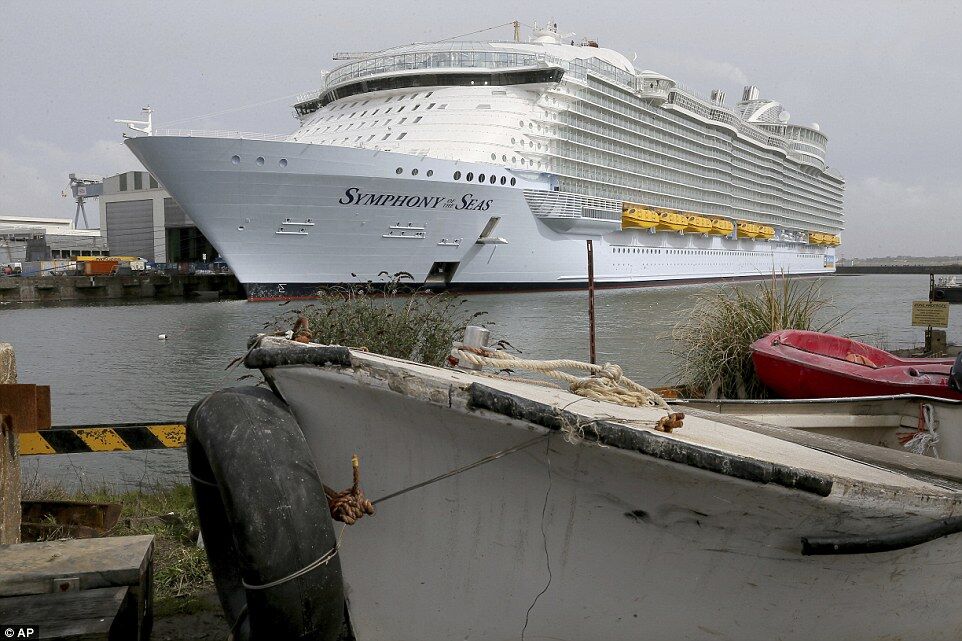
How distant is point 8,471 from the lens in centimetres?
276

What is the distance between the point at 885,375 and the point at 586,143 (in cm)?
2803

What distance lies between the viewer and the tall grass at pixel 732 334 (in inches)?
249

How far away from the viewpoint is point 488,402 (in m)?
1.81

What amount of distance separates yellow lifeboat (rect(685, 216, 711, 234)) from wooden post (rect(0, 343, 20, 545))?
38.7 m

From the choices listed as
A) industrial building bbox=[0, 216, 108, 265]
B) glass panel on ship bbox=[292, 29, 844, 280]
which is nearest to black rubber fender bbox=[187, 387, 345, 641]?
glass panel on ship bbox=[292, 29, 844, 280]

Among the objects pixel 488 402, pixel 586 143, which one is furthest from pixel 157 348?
pixel 586 143

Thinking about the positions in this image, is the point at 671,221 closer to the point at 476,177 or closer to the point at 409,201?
the point at 476,177

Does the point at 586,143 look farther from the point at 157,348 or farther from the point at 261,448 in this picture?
the point at 261,448

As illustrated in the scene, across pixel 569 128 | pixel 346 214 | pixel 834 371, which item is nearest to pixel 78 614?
pixel 834 371

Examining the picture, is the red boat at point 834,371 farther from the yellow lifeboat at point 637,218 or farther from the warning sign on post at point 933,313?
the yellow lifeboat at point 637,218

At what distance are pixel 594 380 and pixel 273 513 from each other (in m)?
1.25

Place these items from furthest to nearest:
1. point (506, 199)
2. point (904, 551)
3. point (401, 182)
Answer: point (506, 199)
point (401, 182)
point (904, 551)

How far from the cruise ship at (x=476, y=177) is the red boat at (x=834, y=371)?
11.2 metres

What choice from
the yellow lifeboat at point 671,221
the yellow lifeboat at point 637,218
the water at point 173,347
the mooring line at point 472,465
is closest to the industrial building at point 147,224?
the water at point 173,347
